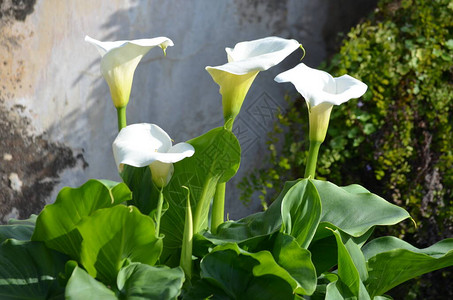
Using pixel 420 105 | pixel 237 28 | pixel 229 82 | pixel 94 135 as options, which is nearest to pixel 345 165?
pixel 420 105

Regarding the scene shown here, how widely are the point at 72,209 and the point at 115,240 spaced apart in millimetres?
68

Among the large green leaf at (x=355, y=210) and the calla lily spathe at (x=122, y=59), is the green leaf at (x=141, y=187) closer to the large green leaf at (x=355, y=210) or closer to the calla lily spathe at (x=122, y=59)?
the calla lily spathe at (x=122, y=59)

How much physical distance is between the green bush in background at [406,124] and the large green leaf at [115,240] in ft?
4.72

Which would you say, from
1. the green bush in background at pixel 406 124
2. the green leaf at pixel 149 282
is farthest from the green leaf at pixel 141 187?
the green bush in background at pixel 406 124

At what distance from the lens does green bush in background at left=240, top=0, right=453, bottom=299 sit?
213cm

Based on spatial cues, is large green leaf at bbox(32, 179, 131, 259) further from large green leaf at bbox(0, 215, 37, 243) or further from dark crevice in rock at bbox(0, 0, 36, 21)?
dark crevice in rock at bbox(0, 0, 36, 21)

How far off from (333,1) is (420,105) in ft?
2.08

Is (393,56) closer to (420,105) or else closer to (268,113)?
(420,105)

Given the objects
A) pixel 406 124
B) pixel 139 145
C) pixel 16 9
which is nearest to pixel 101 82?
pixel 16 9

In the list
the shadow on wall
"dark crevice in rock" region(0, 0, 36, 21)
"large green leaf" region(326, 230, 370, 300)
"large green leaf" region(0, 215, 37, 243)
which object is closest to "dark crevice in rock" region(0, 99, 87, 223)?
the shadow on wall

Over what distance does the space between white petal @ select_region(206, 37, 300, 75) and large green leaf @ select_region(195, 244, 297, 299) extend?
0.24m

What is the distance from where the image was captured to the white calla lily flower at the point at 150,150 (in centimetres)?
77

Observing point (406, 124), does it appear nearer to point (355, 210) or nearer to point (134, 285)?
point (355, 210)

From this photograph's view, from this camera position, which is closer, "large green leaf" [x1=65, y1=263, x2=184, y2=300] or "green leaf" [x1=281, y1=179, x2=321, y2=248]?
"large green leaf" [x1=65, y1=263, x2=184, y2=300]
